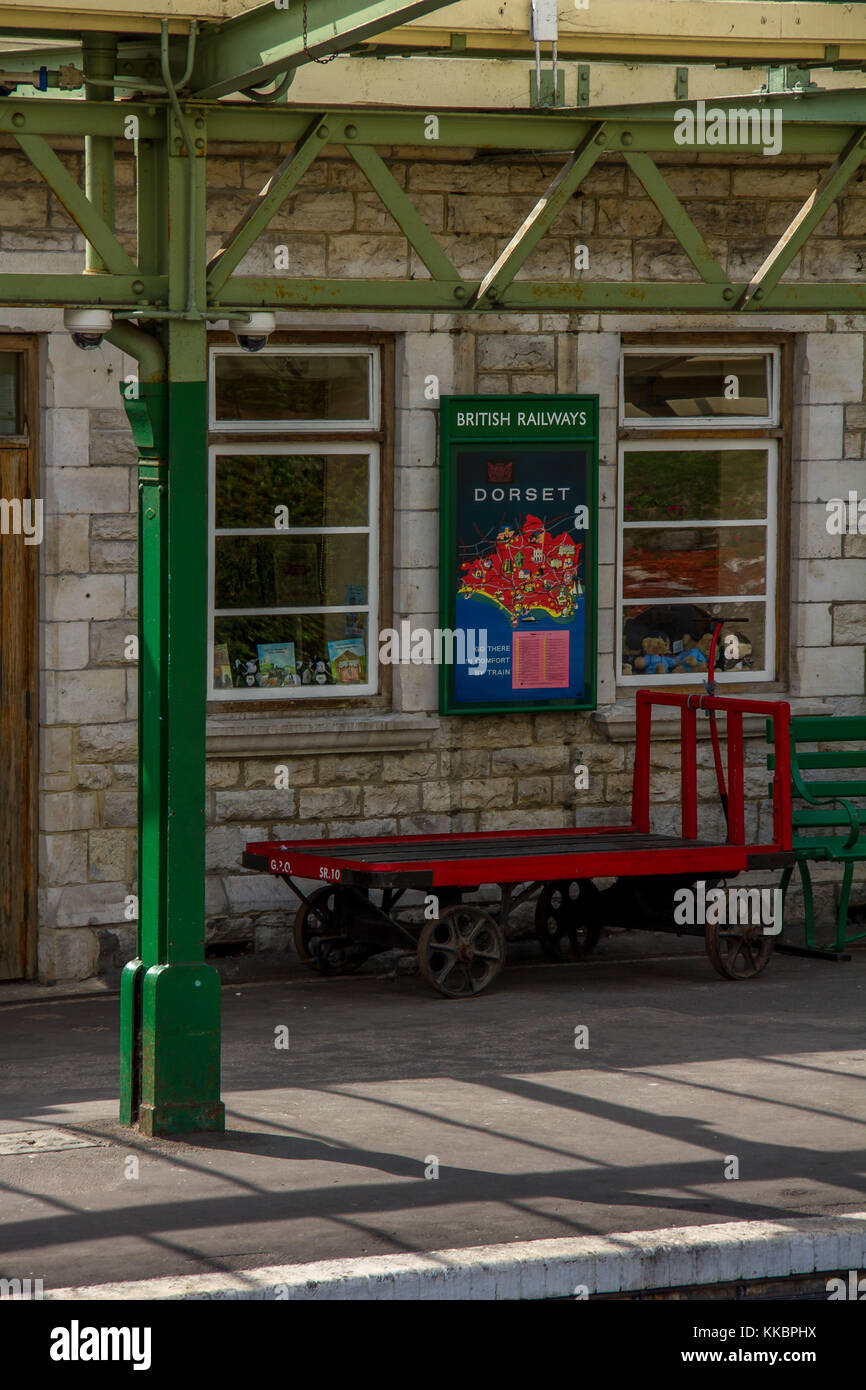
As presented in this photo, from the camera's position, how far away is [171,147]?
764 cm

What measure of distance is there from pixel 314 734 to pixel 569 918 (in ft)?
5.83

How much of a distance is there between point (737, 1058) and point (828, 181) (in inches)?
151

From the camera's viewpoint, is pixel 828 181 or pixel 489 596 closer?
pixel 828 181

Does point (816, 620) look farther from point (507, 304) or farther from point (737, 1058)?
point (507, 304)

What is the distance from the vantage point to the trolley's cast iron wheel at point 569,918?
1145cm

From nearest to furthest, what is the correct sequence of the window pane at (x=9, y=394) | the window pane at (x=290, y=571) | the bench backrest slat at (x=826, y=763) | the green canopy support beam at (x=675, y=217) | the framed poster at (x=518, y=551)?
the green canopy support beam at (x=675, y=217)
the window pane at (x=9, y=394)
the window pane at (x=290, y=571)
the framed poster at (x=518, y=551)
the bench backrest slat at (x=826, y=763)

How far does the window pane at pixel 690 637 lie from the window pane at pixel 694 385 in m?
1.12

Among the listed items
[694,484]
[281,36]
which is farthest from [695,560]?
[281,36]

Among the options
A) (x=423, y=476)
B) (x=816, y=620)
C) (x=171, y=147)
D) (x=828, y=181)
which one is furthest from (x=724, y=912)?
(x=171, y=147)

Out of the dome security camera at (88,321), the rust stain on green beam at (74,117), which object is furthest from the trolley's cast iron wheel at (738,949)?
the rust stain on green beam at (74,117)

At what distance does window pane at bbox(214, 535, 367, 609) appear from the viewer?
11203mm

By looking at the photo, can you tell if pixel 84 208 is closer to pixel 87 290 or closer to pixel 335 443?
pixel 87 290

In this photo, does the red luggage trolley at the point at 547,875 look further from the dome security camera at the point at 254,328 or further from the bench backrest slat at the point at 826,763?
the dome security camera at the point at 254,328

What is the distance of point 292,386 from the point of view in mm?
11164
